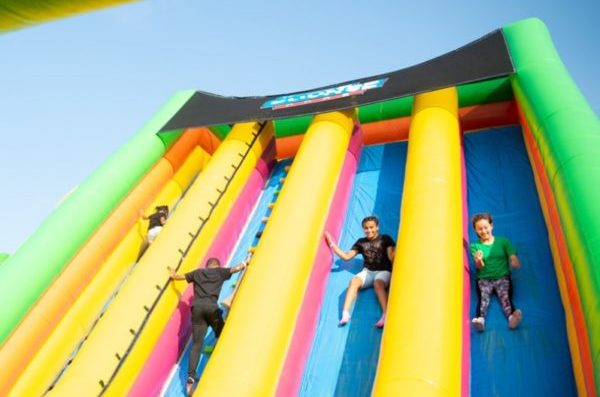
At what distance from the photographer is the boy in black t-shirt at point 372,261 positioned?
3.35 meters

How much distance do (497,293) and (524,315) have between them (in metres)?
0.20

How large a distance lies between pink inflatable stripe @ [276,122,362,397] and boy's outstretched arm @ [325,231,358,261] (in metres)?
0.05

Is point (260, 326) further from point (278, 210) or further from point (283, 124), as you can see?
point (283, 124)

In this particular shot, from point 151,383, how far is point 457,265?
77.6 inches

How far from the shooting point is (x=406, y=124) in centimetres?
520

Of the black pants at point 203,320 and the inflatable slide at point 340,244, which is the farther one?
the black pants at point 203,320

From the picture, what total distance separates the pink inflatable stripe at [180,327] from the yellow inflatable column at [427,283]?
154 cm

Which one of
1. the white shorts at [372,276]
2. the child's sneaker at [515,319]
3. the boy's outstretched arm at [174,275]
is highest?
the white shorts at [372,276]

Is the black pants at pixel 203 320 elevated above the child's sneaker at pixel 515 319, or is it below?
below

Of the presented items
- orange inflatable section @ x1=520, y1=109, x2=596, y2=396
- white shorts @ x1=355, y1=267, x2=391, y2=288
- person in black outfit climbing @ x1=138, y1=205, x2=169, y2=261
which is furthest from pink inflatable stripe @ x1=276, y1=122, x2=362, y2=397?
person in black outfit climbing @ x1=138, y1=205, x2=169, y2=261

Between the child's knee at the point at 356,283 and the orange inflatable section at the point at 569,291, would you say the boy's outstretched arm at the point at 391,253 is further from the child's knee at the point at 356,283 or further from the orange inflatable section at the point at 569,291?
the orange inflatable section at the point at 569,291

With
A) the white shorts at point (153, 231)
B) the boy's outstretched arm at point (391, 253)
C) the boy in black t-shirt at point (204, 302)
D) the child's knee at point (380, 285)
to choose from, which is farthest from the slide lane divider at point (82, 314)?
the boy's outstretched arm at point (391, 253)

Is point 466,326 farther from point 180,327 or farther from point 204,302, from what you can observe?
point 180,327

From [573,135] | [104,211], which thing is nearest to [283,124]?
[104,211]
